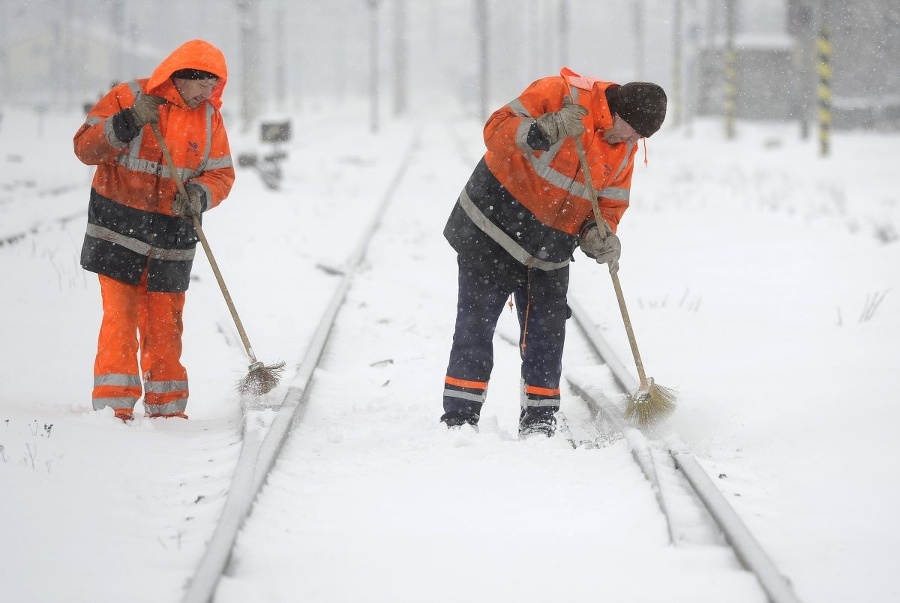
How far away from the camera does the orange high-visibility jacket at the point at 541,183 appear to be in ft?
13.5

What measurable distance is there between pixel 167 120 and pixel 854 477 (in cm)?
343

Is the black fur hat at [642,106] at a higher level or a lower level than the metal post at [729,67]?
Result: lower

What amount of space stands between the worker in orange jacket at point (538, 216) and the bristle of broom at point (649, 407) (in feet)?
1.17

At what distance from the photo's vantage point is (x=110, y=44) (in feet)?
223

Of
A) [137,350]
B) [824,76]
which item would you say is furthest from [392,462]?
[824,76]

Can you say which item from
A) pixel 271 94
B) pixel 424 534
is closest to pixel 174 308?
pixel 424 534

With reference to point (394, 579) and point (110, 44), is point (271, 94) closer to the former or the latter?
point (110, 44)

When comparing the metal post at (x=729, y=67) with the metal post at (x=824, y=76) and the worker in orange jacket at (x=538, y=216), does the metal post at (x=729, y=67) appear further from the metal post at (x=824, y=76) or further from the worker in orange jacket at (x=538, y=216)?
the worker in orange jacket at (x=538, y=216)

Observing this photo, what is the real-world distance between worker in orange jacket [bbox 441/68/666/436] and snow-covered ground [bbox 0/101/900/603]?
34cm

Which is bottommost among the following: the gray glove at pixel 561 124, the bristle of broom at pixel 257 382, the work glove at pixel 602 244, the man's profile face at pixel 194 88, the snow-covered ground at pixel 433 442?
the snow-covered ground at pixel 433 442

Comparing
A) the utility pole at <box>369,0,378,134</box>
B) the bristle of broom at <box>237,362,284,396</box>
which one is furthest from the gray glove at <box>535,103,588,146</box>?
the utility pole at <box>369,0,378,134</box>

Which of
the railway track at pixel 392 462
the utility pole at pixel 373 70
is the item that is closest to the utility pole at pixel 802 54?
the utility pole at pixel 373 70

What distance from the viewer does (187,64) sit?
167 inches

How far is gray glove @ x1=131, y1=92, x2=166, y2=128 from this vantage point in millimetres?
4227
